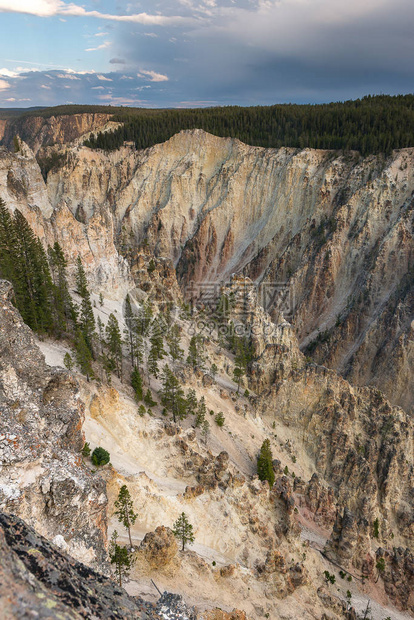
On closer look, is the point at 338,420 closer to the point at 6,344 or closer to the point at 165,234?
the point at 6,344

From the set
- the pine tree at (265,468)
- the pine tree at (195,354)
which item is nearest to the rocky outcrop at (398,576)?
the pine tree at (265,468)

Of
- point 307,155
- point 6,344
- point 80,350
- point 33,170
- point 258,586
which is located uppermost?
point 307,155

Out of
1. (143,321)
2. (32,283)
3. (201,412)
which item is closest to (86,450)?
(201,412)

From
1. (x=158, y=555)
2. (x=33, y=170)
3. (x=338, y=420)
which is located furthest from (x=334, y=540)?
(x=33, y=170)

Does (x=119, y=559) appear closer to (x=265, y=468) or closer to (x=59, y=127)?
(x=265, y=468)

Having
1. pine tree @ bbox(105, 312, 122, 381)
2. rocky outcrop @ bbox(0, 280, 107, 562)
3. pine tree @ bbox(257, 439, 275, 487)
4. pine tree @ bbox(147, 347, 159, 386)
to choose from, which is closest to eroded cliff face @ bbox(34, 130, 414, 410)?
pine tree @ bbox(105, 312, 122, 381)

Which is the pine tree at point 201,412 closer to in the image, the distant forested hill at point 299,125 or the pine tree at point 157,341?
the pine tree at point 157,341
